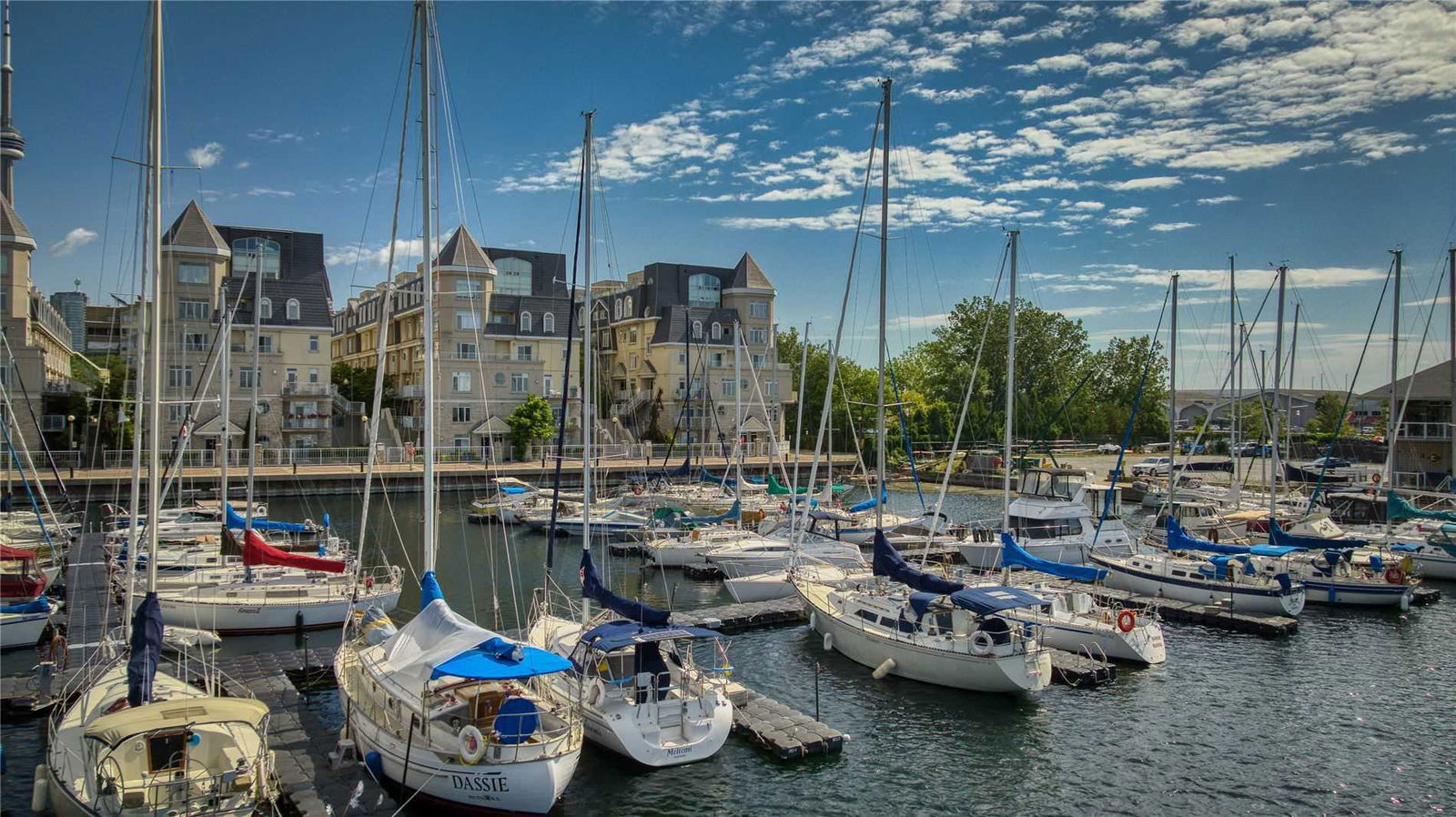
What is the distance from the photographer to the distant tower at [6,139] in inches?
2633

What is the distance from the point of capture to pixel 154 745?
1534cm

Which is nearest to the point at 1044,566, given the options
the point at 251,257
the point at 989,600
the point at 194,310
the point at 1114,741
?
the point at 989,600

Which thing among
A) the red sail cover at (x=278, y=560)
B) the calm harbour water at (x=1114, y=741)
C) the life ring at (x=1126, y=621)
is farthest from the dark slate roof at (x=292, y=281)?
the life ring at (x=1126, y=621)

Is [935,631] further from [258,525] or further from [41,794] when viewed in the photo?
[258,525]

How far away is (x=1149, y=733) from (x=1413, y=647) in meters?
14.4

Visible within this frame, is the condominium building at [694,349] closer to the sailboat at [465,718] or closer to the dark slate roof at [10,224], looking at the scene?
the dark slate roof at [10,224]

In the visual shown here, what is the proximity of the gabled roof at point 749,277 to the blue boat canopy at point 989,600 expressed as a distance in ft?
231

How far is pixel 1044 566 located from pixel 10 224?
223ft

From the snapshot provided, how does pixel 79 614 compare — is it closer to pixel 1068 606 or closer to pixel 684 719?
pixel 684 719

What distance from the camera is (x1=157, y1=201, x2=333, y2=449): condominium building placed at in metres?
69.6

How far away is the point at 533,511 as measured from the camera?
5675cm

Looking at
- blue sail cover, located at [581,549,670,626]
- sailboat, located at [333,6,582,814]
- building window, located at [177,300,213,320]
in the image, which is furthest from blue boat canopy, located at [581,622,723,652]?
building window, located at [177,300,213,320]

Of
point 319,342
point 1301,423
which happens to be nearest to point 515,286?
point 319,342

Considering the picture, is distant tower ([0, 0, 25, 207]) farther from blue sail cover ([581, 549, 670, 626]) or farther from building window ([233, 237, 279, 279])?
blue sail cover ([581, 549, 670, 626])
